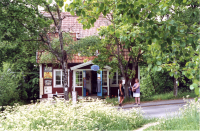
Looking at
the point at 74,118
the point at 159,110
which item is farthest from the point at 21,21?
the point at 159,110

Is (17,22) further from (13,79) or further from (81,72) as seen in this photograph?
(81,72)

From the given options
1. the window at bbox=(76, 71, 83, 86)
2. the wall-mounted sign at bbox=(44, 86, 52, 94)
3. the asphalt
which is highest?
the window at bbox=(76, 71, 83, 86)

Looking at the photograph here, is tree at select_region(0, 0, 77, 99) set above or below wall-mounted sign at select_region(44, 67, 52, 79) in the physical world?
above

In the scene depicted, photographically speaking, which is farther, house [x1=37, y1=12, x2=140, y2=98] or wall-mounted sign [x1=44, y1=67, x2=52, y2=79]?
wall-mounted sign [x1=44, y1=67, x2=52, y2=79]

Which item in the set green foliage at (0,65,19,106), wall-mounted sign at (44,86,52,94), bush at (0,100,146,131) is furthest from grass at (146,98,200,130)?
wall-mounted sign at (44,86,52,94)

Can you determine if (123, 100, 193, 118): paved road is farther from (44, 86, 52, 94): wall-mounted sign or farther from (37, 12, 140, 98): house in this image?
(44, 86, 52, 94): wall-mounted sign

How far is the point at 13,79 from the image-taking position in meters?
19.4

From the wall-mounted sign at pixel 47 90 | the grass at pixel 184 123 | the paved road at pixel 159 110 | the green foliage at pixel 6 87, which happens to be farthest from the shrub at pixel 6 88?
the grass at pixel 184 123

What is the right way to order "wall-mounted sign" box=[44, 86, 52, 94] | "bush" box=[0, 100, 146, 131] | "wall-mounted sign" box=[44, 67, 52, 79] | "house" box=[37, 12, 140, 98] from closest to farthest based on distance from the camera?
"bush" box=[0, 100, 146, 131], "house" box=[37, 12, 140, 98], "wall-mounted sign" box=[44, 86, 52, 94], "wall-mounted sign" box=[44, 67, 52, 79]

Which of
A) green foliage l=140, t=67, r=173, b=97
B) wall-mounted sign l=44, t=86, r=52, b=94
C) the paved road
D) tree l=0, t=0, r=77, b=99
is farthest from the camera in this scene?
wall-mounted sign l=44, t=86, r=52, b=94

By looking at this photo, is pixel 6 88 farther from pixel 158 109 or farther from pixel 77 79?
pixel 158 109

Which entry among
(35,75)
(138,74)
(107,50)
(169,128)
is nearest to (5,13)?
(107,50)

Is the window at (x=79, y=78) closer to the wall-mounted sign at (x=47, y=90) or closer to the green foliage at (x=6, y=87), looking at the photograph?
the wall-mounted sign at (x=47, y=90)

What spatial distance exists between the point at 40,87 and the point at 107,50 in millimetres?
8186
